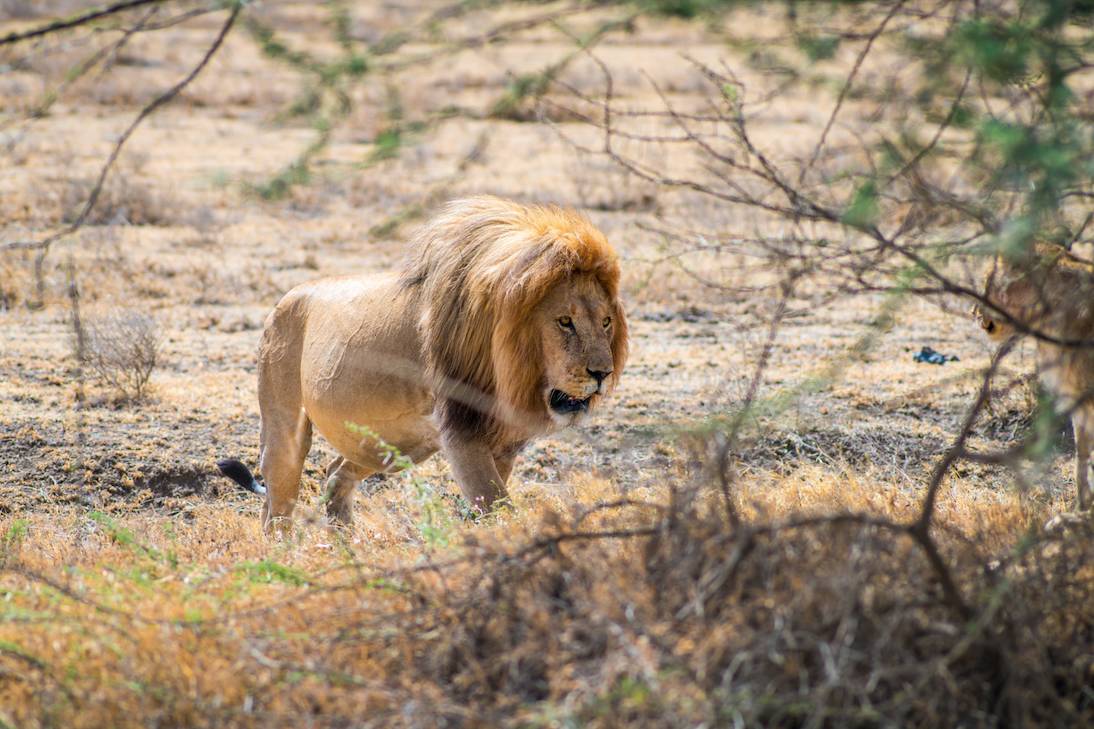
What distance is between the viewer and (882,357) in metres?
10.1

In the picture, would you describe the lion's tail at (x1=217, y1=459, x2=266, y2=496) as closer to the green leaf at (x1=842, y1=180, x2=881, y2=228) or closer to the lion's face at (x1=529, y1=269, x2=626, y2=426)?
the lion's face at (x1=529, y1=269, x2=626, y2=426)

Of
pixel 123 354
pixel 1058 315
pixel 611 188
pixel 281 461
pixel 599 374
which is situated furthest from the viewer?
pixel 611 188

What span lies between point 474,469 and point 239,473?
74.6 inches

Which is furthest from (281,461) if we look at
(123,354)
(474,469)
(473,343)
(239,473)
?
(123,354)

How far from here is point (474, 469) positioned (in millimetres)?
5738

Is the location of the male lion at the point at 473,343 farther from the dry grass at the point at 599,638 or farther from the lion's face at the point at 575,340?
the dry grass at the point at 599,638

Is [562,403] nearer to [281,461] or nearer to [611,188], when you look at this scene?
[281,461]

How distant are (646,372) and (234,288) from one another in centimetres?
457

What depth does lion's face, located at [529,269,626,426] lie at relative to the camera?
18.1 feet

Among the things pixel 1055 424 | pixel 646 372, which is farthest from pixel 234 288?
pixel 1055 424

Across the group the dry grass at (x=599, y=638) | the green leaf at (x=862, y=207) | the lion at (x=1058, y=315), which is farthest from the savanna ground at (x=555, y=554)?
the green leaf at (x=862, y=207)

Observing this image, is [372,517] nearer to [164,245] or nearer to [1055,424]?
[1055,424]

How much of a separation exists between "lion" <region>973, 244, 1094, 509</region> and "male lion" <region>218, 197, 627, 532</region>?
1622 millimetres

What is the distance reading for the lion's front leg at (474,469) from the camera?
18.7ft
